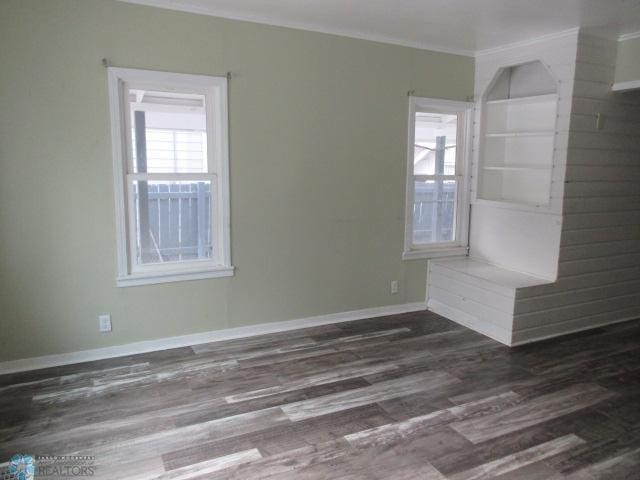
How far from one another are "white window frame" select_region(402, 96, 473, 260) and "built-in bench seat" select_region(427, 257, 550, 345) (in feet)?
0.46

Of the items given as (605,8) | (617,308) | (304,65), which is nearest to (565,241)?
(617,308)

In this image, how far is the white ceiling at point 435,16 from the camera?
3.26 m

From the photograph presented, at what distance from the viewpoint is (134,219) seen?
11.7 ft

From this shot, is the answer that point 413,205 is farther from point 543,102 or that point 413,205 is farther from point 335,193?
point 543,102

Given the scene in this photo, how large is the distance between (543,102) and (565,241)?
4.25 ft

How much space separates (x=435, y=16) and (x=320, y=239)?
196 centimetres

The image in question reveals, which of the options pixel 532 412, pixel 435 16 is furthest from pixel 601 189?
pixel 532 412

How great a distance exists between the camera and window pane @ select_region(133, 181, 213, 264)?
3.63 meters

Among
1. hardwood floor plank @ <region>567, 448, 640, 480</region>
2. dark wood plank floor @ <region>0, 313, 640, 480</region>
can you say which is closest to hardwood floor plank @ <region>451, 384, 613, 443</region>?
dark wood plank floor @ <region>0, 313, 640, 480</region>

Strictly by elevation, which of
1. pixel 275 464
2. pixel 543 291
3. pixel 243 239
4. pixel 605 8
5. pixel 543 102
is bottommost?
pixel 275 464

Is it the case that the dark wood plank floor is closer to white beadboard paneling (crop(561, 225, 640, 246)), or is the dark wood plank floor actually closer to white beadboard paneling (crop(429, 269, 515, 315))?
white beadboard paneling (crop(429, 269, 515, 315))

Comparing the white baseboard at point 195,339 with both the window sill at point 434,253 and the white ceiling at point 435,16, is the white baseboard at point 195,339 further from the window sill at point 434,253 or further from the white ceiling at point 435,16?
the white ceiling at point 435,16

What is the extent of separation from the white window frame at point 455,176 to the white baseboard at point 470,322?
0.51 meters

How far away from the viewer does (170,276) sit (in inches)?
144
